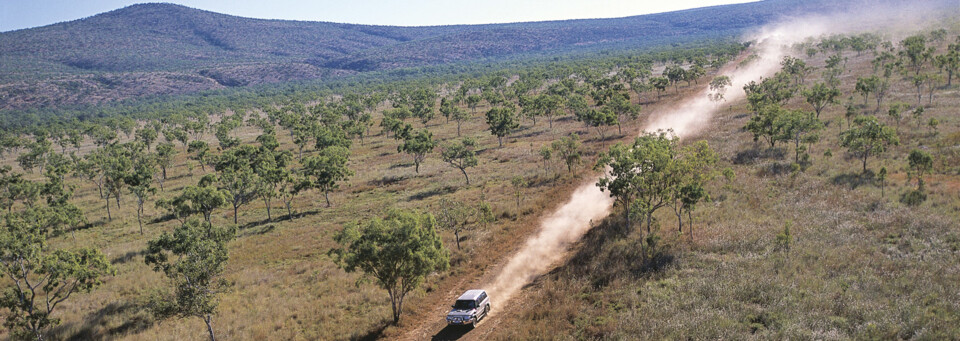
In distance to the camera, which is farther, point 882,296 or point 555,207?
point 555,207

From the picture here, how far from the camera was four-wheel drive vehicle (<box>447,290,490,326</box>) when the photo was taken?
29844 mm

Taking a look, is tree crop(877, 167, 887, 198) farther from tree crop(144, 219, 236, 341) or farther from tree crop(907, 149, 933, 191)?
tree crop(144, 219, 236, 341)

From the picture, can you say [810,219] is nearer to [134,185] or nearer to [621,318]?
[621,318]

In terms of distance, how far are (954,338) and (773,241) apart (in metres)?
Result: 13.4

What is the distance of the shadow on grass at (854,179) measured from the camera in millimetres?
43969

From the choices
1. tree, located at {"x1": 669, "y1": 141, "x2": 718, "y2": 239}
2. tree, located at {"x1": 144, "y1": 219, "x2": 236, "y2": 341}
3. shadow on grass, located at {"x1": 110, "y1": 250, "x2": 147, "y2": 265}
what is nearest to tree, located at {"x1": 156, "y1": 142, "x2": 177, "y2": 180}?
shadow on grass, located at {"x1": 110, "y1": 250, "x2": 147, "y2": 265}

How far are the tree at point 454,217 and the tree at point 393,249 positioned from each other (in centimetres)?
1402

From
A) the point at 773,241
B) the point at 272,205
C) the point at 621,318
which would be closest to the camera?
the point at 621,318

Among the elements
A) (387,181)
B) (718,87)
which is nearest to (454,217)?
(387,181)

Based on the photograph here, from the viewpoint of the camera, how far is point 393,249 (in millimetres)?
28656

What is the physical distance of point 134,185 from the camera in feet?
207

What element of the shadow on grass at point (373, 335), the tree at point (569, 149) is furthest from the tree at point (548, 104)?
the shadow on grass at point (373, 335)

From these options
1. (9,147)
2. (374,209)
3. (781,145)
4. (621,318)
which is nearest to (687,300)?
(621,318)

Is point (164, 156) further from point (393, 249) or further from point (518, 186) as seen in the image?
point (393, 249)
